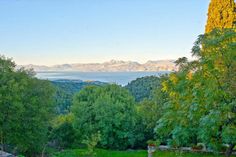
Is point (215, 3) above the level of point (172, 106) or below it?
above

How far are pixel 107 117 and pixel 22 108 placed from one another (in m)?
8.06

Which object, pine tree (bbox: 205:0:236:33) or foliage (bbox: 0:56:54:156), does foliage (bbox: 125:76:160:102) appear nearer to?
pine tree (bbox: 205:0:236:33)

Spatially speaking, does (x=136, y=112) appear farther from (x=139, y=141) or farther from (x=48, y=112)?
(x=48, y=112)

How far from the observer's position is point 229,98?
11.6 metres

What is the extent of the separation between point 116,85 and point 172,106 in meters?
12.6

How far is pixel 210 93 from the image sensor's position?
11.5 m

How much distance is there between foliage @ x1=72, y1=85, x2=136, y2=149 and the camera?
25.3 m

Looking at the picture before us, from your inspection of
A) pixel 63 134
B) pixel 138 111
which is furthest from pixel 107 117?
pixel 63 134

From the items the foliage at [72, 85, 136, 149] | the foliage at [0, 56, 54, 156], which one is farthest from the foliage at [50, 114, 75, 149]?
the foliage at [0, 56, 54, 156]

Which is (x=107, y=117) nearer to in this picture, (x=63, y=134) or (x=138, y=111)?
(x=138, y=111)

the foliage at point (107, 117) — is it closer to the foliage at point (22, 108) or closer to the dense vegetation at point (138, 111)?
the dense vegetation at point (138, 111)

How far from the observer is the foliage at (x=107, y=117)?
995 inches

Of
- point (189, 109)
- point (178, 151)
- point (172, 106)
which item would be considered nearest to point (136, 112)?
point (178, 151)

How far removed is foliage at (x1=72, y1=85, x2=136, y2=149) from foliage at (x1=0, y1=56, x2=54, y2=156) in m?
3.96
